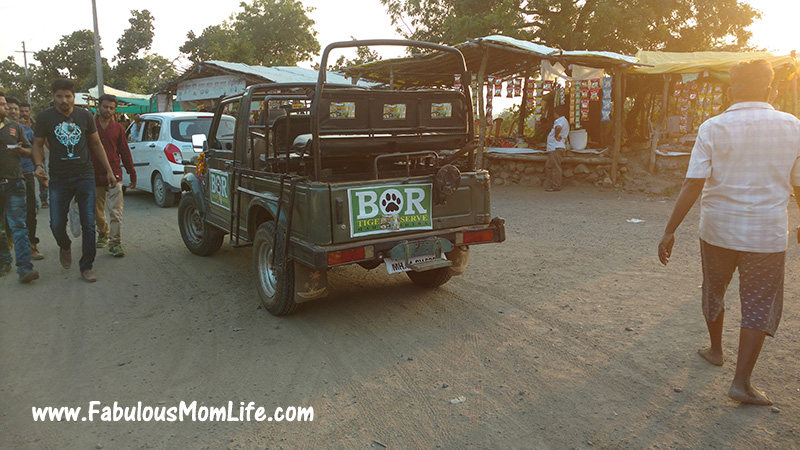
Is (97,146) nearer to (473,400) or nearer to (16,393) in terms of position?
(16,393)

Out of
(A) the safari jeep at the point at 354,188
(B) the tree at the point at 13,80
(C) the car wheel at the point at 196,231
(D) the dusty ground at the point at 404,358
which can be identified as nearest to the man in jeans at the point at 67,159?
(D) the dusty ground at the point at 404,358

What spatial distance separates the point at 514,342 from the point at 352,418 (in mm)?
1484

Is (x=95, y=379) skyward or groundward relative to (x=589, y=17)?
groundward

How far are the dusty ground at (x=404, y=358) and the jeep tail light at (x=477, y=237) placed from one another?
60 centimetres

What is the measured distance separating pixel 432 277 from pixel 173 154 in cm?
659

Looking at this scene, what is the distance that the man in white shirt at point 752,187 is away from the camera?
302 centimetres

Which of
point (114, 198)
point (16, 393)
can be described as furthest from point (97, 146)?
point (16, 393)

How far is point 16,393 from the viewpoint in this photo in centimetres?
341

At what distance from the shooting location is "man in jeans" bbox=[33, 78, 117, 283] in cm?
545

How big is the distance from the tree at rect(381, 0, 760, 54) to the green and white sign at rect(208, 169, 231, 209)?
1341 cm

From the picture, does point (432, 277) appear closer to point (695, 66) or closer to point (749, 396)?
point (749, 396)

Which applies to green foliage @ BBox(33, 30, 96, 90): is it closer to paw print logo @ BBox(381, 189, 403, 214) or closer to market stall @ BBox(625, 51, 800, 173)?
market stall @ BBox(625, 51, 800, 173)

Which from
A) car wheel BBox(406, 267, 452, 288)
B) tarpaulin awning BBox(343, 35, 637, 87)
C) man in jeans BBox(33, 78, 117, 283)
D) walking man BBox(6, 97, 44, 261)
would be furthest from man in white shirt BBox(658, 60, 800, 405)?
tarpaulin awning BBox(343, 35, 637, 87)

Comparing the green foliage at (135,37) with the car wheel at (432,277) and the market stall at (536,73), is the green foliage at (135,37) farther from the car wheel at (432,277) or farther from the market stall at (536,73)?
the car wheel at (432,277)
